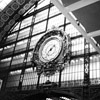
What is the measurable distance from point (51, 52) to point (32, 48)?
291 cm

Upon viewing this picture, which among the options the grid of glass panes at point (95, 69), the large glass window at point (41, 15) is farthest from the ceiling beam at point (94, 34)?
the large glass window at point (41, 15)

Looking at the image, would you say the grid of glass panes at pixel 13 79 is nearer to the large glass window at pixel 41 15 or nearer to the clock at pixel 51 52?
the clock at pixel 51 52

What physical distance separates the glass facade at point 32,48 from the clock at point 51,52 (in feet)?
1.65

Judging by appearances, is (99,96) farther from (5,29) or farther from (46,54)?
(5,29)

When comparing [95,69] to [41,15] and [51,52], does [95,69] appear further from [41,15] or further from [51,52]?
[41,15]

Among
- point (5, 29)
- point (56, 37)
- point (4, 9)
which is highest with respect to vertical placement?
point (4, 9)

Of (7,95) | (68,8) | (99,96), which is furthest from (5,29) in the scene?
(68,8)

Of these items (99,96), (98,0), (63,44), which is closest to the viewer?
(98,0)

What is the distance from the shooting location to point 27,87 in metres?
15.1

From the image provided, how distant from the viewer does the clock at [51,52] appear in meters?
13.8

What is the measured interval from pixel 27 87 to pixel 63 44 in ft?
14.5

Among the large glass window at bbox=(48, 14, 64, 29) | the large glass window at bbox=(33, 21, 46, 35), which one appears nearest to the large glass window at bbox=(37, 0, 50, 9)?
the large glass window at bbox=(33, 21, 46, 35)

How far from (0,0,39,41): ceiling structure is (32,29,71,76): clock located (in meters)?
6.16

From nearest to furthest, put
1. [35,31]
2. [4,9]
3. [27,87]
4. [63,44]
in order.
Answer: [63,44], [27,87], [35,31], [4,9]
